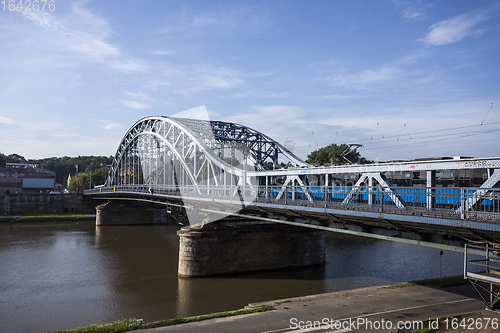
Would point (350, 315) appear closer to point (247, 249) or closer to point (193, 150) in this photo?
point (247, 249)

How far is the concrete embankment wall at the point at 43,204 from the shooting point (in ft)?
207

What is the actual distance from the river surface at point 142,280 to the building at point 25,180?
2210 inches

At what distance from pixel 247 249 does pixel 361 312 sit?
11701mm

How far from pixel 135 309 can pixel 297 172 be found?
1088 centimetres

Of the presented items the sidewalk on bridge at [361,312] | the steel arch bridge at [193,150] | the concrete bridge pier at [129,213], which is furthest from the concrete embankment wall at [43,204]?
the sidewalk on bridge at [361,312]

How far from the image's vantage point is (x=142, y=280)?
2292 centimetres

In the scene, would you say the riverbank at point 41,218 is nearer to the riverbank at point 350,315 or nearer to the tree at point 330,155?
the tree at point 330,155

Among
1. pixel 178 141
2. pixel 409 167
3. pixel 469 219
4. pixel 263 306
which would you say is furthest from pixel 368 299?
pixel 178 141

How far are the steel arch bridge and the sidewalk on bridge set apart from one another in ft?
58.9

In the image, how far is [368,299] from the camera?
15.9m

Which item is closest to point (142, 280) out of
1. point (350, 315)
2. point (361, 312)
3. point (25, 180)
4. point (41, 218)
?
point (350, 315)

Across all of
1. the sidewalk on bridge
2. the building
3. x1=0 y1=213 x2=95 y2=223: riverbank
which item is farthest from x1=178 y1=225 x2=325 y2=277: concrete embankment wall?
the building

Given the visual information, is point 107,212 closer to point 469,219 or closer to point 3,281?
point 3,281

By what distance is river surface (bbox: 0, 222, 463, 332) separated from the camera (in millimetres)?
17125
